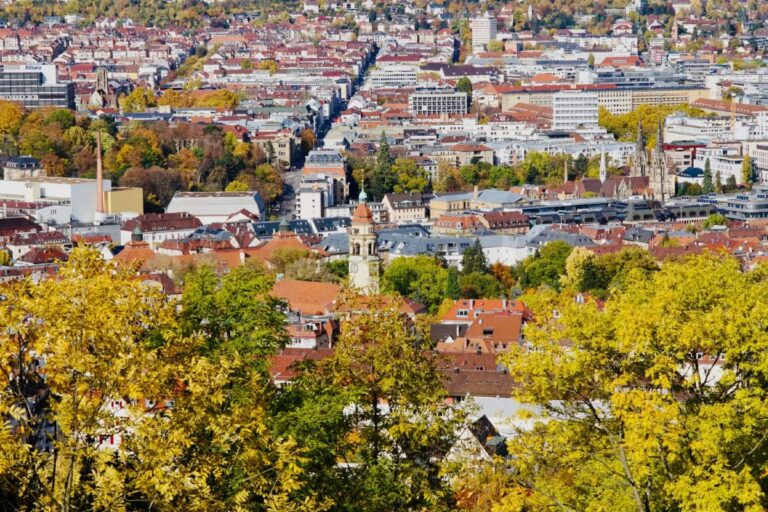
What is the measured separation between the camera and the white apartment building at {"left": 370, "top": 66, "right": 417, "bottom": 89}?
3378 inches

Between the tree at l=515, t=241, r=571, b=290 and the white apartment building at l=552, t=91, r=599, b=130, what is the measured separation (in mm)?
31806

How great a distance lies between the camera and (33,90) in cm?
6531

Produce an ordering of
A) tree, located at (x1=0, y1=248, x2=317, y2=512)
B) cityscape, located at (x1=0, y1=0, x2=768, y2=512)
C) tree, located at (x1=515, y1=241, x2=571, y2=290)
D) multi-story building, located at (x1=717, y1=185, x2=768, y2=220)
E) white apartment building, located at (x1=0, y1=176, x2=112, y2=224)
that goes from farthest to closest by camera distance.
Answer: multi-story building, located at (x1=717, y1=185, x2=768, y2=220)
white apartment building, located at (x1=0, y1=176, x2=112, y2=224)
tree, located at (x1=515, y1=241, x2=571, y2=290)
cityscape, located at (x1=0, y1=0, x2=768, y2=512)
tree, located at (x1=0, y1=248, x2=317, y2=512)

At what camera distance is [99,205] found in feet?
159

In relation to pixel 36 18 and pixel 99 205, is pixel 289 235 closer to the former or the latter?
pixel 99 205

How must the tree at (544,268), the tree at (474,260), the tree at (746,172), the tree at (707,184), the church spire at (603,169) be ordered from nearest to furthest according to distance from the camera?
the tree at (544,268)
the tree at (474,260)
the tree at (707,184)
the church spire at (603,169)
the tree at (746,172)

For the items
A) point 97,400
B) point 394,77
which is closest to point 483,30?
point 394,77

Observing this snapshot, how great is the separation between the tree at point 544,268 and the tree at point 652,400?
2708 centimetres

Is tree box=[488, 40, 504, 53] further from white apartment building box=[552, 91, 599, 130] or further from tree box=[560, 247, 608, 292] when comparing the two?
tree box=[560, 247, 608, 292]

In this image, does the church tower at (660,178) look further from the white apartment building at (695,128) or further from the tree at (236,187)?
the tree at (236,187)

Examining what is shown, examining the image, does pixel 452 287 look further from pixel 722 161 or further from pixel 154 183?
pixel 722 161

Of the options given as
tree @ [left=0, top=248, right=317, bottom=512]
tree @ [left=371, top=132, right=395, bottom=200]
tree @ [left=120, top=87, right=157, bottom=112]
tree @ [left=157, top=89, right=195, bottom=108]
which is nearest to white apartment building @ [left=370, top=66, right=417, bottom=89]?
tree @ [left=157, top=89, right=195, bottom=108]

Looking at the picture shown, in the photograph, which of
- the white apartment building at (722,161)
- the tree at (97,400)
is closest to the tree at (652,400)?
the tree at (97,400)

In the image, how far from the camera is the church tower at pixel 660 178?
53.8 m
